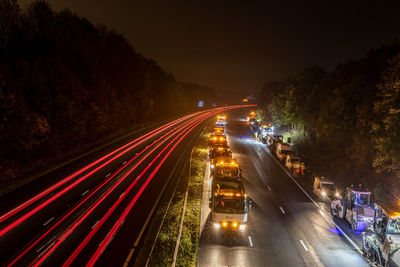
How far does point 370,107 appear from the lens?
27.9 meters

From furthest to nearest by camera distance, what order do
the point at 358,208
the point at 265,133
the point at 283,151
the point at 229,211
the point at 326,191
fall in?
1. the point at 265,133
2. the point at 283,151
3. the point at 326,191
4. the point at 358,208
5. the point at 229,211

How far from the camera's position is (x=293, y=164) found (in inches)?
1286

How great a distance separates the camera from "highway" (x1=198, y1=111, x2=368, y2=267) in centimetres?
1449

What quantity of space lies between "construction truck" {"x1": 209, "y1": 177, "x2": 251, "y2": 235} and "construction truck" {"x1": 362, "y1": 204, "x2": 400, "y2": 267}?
674cm

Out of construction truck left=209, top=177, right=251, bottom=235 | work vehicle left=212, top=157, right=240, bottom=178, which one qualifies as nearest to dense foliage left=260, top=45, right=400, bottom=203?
work vehicle left=212, top=157, right=240, bottom=178

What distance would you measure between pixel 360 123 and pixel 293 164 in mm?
8307

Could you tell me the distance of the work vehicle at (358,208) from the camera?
703 inches

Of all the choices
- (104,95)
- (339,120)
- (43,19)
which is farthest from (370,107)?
(43,19)

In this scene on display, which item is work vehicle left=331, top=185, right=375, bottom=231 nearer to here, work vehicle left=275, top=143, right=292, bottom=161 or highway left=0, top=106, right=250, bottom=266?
highway left=0, top=106, right=250, bottom=266

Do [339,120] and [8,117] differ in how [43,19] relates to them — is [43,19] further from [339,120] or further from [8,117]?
[339,120]

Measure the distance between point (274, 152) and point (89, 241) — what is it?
106 ft

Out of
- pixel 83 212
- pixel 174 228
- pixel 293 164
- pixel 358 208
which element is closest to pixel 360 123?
pixel 293 164

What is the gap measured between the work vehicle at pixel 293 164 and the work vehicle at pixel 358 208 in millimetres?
12273

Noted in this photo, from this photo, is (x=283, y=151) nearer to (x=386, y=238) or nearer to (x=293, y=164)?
(x=293, y=164)
